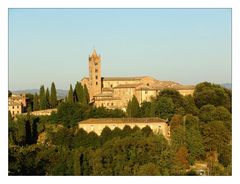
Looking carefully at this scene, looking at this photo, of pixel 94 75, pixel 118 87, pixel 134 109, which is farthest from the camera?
pixel 94 75

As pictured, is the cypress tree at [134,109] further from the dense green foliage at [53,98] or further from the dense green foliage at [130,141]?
the dense green foliage at [53,98]

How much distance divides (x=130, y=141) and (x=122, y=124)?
10.4 feet

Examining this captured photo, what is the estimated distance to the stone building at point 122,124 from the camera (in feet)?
36.6

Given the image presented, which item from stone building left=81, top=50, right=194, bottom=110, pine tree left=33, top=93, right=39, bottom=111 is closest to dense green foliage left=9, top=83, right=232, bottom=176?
pine tree left=33, top=93, right=39, bottom=111

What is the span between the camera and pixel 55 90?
47.6 ft

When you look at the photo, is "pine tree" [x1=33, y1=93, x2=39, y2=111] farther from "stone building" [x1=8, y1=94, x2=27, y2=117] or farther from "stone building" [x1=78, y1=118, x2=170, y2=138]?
"stone building" [x1=78, y1=118, x2=170, y2=138]

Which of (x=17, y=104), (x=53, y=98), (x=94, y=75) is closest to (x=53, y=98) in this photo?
(x=53, y=98)

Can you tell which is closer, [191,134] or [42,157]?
[42,157]

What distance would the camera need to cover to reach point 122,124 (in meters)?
11.2

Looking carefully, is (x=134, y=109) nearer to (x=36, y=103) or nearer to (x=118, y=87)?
(x=36, y=103)

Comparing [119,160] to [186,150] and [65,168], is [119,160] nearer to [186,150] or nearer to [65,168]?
[65,168]

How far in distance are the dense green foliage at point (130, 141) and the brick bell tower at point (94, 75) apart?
3258mm
